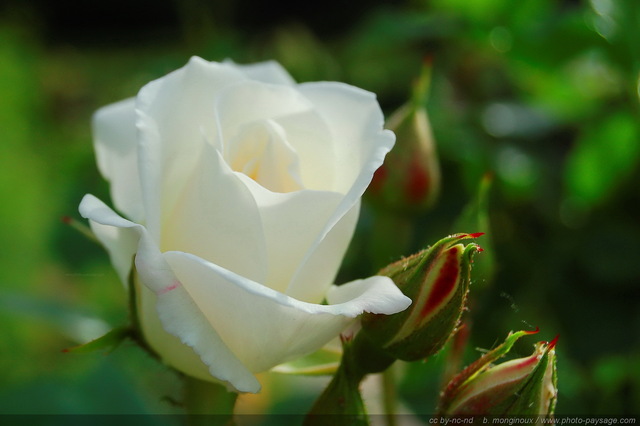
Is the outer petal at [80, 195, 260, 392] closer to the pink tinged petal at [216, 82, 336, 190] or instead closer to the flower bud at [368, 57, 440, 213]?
the pink tinged petal at [216, 82, 336, 190]

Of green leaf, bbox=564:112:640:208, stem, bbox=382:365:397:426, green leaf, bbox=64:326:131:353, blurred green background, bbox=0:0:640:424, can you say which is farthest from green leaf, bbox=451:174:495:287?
green leaf, bbox=564:112:640:208

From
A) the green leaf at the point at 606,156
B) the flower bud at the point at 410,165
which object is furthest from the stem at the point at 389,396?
the green leaf at the point at 606,156

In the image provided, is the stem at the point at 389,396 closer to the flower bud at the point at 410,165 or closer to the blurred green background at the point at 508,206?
the blurred green background at the point at 508,206

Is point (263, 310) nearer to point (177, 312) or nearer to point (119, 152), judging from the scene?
point (177, 312)

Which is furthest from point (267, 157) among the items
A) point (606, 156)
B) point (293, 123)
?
point (606, 156)

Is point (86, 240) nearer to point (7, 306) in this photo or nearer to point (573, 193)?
point (7, 306)

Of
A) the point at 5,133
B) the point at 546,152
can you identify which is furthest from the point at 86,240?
the point at 5,133
